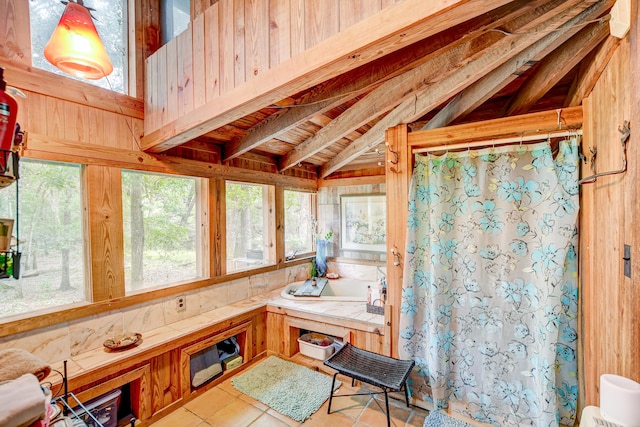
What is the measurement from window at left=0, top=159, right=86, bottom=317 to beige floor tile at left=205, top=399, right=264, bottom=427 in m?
1.33

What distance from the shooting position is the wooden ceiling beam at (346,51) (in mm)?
968

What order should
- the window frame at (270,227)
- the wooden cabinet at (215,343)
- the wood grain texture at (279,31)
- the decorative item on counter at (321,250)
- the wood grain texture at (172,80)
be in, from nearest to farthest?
the wood grain texture at (279,31) → the wood grain texture at (172,80) → the wooden cabinet at (215,343) → the window frame at (270,227) → the decorative item on counter at (321,250)

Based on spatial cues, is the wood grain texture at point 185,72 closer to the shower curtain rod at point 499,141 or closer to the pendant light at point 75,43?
the pendant light at point 75,43

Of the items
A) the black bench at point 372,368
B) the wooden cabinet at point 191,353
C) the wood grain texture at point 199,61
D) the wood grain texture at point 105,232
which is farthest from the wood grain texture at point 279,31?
the wooden cabinet at point 191,353

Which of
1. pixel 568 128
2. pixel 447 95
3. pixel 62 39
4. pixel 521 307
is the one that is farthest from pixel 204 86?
pixel 521 307

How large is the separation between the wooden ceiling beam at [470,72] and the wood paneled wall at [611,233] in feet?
0.76

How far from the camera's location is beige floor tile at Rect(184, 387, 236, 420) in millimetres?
2131

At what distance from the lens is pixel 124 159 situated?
215cm

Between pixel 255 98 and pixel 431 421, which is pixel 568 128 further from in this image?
pixel 431 421

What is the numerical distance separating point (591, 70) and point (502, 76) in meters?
0.40

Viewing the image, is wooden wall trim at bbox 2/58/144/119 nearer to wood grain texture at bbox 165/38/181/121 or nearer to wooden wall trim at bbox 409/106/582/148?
wood grain texture at bbox 165/38/181/121

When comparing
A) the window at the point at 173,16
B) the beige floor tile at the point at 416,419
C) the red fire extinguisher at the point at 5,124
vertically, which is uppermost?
the window at the point at 173,16

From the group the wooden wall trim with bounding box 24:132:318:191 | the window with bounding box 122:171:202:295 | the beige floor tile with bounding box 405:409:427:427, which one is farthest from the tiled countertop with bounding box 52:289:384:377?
the wooden wall trim with bounding box 24:132:318:191

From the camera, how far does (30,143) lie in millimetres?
1724
